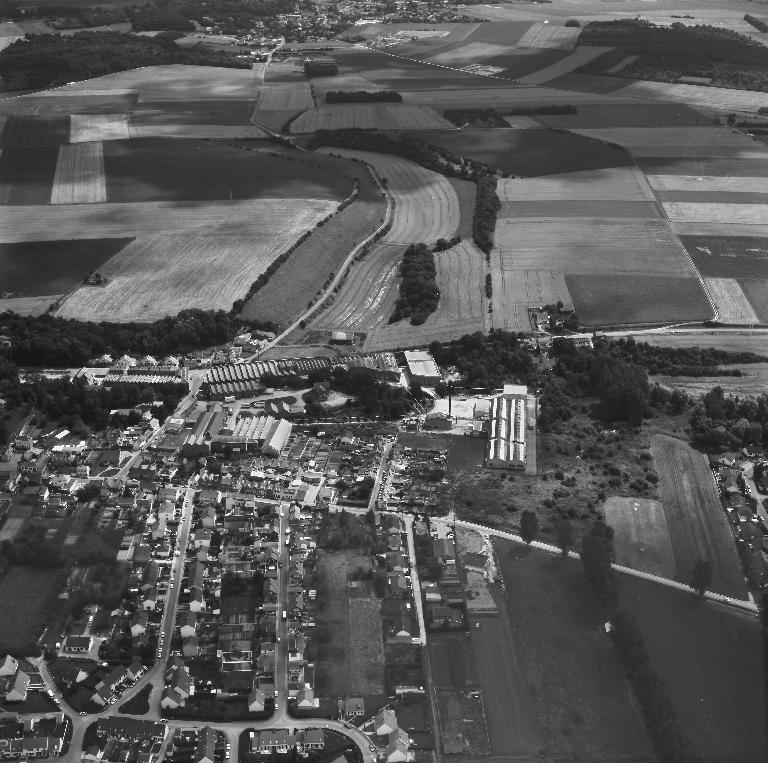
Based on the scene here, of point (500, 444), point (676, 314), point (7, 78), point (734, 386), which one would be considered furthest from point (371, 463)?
point (7, 78)

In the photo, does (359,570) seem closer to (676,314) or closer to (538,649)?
(538,649)

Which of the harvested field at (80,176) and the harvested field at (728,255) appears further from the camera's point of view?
the harvested field at (80,176)

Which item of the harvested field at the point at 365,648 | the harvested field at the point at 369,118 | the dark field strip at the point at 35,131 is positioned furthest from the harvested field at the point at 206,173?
the harvested field at the point at 365,648

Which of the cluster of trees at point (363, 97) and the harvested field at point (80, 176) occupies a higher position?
the harvested field at point (80, 176)

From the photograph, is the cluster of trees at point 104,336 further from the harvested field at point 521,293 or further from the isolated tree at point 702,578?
the isolated tree at point 702,578

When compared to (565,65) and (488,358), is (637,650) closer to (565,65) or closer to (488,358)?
(488,358)

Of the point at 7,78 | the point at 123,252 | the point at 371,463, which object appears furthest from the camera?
the point at 7,78

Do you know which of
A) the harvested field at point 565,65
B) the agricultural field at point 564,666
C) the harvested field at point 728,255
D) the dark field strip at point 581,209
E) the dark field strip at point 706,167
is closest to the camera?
the agricultural field at point 564,666

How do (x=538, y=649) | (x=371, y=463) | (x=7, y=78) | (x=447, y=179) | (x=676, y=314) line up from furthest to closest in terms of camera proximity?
(x=7, y=78), (x=447, y=179), (x=676, y=314), (x=371, y=463), (x=538, y=649)
